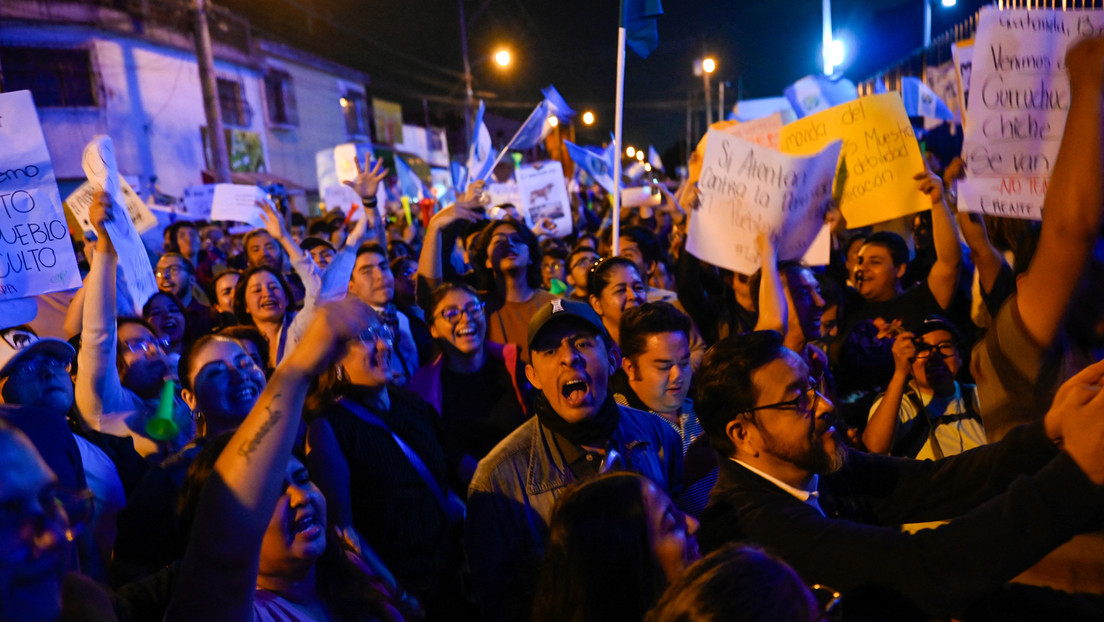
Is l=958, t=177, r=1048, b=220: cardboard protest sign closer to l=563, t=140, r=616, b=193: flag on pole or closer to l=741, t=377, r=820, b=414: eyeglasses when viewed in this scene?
l=741, t=377, r=820, b=414: eyeglasses

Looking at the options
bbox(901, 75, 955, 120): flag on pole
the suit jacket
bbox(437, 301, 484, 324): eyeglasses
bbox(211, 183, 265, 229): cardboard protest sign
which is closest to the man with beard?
the suit jacket

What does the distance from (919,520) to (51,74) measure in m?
28.5

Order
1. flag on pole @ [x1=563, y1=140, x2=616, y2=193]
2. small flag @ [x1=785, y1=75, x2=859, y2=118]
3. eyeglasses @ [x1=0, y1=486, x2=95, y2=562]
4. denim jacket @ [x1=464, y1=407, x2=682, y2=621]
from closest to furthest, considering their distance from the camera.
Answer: eyeglasses @ [x1=0, y1=486, x2=95, y2=562] → denim jacket @ [x1=464, y1=407, x2=682, y2=621] → small flag @ [x1=785, y1=75, x2=859, y2=118] → flag on pole @ [x1=563, y1=140, x2=616, y2=193]

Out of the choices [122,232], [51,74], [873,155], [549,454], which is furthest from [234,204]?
[51,74]

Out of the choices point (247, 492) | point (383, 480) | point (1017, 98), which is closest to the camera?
point (247, 492)

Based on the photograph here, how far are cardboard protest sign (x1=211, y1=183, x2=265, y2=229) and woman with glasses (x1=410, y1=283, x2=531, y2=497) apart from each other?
612cm

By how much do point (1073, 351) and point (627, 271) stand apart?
8.25 ft

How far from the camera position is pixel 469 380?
158 inches

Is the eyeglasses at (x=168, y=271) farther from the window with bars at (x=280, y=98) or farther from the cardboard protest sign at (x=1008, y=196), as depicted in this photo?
the window with bars at (x=280, y=98)

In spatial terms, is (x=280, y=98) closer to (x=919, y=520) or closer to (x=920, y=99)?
(x=920, y=99)

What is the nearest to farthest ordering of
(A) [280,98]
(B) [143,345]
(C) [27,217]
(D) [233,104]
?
(C) [27,217] → (B) [143,345] → (D) [233,104] → (A) [280,98]

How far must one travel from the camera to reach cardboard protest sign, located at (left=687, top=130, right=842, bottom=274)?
4160mm

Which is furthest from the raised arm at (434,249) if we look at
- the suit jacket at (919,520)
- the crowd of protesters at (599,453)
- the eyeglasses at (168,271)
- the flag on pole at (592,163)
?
the flag on pole at (592,163)

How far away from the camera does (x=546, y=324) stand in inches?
117
